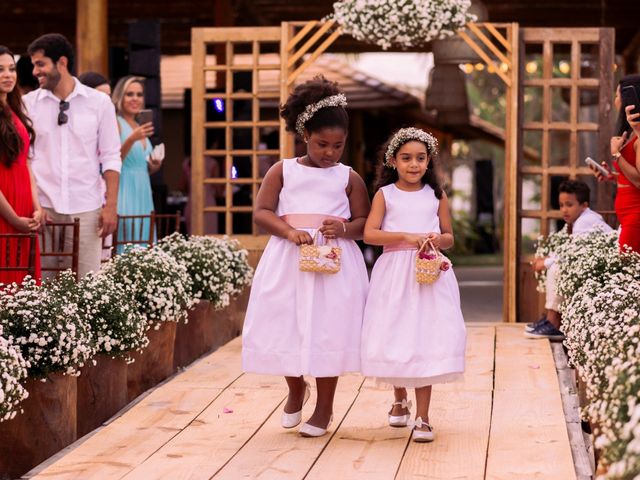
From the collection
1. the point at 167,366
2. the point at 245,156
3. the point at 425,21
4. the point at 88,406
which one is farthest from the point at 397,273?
the point at 245,156

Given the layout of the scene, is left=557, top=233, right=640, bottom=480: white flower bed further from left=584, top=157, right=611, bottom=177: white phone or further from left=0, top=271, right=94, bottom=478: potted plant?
left=0, top=271, right=94, bottom=478: potted plant

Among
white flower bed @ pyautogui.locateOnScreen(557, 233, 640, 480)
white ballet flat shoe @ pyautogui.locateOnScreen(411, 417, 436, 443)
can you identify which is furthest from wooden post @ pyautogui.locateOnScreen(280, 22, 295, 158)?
white ballet flat shoe @ pyautogui.locateOnScreen(411, 417, 436, 443)

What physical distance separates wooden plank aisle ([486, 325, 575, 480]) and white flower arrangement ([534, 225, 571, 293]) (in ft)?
3.10

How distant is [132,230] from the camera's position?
8.41 metres

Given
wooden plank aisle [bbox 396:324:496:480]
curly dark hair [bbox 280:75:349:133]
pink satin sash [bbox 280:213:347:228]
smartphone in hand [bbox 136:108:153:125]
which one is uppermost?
smartphone in hand [bbox 136:108:153:125]

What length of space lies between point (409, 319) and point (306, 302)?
1.44 ft

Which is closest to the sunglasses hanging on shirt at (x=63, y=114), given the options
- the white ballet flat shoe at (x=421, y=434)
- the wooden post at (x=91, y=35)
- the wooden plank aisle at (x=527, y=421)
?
the wooden plank aisle at (x=527, y=421)

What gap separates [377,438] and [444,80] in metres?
9.82

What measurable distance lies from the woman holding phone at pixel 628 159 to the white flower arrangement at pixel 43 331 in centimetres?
277

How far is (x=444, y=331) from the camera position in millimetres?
5391

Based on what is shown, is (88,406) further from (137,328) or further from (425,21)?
(425,21)


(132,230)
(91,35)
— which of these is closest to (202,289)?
(132,230)

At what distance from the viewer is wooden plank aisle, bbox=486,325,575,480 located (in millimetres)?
4820

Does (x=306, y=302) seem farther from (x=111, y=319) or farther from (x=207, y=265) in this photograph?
(x=207, y=265)
